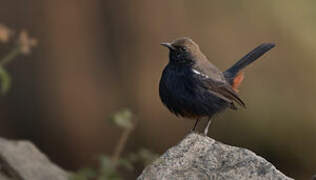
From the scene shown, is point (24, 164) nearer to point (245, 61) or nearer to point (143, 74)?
point (245, 61)

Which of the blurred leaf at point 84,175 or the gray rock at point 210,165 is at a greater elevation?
the blurred leaf at point 84,175

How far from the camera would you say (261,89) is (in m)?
8.73

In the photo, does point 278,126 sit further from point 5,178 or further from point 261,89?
point 5,178

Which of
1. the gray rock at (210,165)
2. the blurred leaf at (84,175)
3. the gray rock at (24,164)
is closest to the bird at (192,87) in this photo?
the blurred leaf at (84,175)

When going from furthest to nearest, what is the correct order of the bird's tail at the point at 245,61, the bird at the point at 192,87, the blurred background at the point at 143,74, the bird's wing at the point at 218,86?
the blurred background at the point at 143,74, the bird's tail at the point at 245,61, the bird's wing at the point at 218,86, the bird at the point at 192,87

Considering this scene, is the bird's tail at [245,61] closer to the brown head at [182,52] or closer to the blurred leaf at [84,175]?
→ the brown head at [182,52]

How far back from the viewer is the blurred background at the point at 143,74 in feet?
28.5

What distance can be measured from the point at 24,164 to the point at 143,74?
290cm

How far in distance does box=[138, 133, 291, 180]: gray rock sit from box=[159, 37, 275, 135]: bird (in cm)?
135

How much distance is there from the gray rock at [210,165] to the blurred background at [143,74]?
4.00 metres

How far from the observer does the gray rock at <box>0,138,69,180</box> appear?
243 inches

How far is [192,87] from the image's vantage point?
6.17m

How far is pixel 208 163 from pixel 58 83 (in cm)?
486

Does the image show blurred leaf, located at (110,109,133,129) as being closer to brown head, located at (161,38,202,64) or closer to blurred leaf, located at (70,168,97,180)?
blurred leaf, located at (70,168,97,180)
